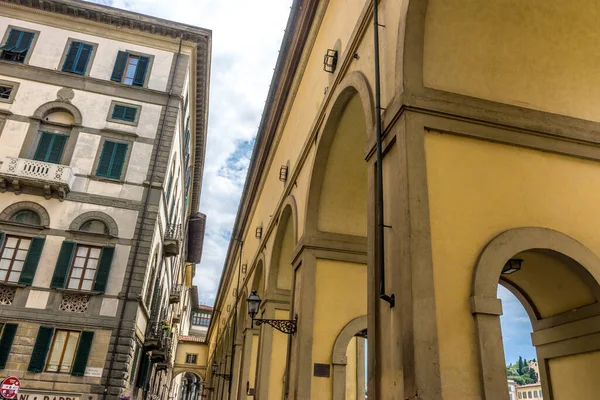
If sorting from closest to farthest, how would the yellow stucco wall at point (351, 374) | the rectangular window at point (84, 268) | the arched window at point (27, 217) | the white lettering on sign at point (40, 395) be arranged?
1. the yellow stucco wall at point (351, 374)
2. the white lettering on sign at point (40, 395)
3. the rectangular window at point (84, 268)
4. the arched window at point (27, 217)

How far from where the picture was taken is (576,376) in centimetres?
498

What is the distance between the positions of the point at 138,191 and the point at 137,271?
338 cm

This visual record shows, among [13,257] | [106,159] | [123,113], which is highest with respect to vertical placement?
[123,113]

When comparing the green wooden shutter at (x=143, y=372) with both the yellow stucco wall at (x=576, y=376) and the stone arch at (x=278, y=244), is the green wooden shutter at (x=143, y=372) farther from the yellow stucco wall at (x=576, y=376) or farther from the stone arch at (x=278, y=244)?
the yellow stucco wall at (x=576, y=376)

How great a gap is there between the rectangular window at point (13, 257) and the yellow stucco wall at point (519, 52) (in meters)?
17.0

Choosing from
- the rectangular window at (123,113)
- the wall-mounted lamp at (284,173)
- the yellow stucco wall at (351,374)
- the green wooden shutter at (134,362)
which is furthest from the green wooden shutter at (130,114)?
the yellow stucco wall at (351,374)

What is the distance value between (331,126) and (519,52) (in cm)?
341

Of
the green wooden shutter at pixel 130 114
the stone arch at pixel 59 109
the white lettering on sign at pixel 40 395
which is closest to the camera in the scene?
the white lettering on sign at pixel 40 395

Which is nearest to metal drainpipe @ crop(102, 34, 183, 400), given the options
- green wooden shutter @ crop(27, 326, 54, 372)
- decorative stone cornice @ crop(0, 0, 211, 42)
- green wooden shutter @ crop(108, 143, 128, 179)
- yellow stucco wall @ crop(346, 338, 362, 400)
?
decorative stone cornice @ crop(0, 0, 211, 42)

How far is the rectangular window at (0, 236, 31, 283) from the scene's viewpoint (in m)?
16.7

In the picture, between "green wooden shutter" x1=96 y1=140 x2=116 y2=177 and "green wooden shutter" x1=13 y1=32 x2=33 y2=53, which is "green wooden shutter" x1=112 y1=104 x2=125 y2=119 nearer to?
"green wooden shutter" x1=96 y1=140 x2=116 y2=177

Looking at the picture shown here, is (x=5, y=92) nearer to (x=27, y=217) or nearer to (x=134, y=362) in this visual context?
(x=27, y=217)

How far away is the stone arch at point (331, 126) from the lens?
6376 millimetres

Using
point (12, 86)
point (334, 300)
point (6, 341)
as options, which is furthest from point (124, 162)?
point (334, 300)
